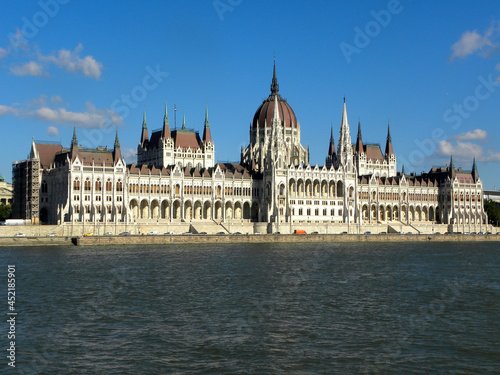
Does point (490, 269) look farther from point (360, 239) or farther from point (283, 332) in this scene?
point (360, 239)

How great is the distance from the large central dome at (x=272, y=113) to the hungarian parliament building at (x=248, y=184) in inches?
10.6

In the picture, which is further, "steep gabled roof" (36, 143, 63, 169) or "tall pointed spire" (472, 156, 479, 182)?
"tall pointed spire" (472, 156, 479, 182)

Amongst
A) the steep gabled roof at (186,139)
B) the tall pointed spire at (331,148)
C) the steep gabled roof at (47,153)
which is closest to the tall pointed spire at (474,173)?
the tall pointed spire at (331,148)

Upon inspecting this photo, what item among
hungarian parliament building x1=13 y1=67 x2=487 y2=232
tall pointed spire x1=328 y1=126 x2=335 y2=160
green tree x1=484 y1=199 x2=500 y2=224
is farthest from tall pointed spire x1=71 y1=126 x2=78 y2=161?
green tree x1=484 y1=199 x2=500 y2=224

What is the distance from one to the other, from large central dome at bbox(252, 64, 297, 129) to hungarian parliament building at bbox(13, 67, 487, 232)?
268mm

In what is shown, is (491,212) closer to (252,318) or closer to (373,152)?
(373,152)

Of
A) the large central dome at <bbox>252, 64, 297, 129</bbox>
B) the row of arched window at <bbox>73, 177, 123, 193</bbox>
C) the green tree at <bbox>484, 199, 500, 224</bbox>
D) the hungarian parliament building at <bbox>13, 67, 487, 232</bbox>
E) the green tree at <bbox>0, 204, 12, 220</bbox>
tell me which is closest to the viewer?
the row of arched window at <bbox>73, 177, 123, 193</bbox>

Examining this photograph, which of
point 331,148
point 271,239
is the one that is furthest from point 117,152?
point 331,148

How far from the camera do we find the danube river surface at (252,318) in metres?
29.6

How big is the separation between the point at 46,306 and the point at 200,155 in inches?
4058

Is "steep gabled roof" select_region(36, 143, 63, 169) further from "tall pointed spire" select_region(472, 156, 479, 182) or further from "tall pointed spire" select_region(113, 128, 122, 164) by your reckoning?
"tall pointed spire" select_region(472, 156, 479, 182)

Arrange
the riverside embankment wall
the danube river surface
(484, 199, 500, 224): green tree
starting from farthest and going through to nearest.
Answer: (484, 199, 500, 224): green tree, the riverside embankment wall, the danube river surface

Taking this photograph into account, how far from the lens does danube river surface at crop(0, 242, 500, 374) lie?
2959 cm

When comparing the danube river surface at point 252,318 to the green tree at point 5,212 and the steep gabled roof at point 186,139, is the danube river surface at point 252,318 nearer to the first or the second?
the green tree at point 5,212
